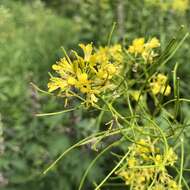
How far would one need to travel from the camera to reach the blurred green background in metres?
2.54

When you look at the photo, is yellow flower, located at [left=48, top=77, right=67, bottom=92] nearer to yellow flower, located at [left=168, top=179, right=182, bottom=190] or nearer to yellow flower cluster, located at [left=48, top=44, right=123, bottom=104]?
yellow flower cluster, located at [left=48, top=44, right=123, bottom=104]

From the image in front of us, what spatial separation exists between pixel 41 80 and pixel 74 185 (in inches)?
29.8

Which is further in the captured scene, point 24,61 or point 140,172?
point 24,61

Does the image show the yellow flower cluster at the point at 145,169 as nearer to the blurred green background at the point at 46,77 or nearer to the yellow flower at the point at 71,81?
the yellow flower at the point at 71,81

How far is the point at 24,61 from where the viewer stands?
3398mm

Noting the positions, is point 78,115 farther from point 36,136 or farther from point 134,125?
point 134,125

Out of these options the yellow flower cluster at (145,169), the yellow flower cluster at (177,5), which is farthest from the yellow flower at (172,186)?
the yellow flower cluster at (177,5)

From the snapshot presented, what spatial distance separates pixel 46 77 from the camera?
3201mm

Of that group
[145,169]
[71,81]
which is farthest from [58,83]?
[145,169]

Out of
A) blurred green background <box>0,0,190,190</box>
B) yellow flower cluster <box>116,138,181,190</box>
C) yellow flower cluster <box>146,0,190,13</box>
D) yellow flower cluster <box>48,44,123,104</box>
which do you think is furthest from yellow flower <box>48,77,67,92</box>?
yellow flower cluster <box>146,0,190,13</box>

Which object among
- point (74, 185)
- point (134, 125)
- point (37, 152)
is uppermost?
point (134, 125)

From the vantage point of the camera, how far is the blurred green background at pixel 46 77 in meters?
2.54

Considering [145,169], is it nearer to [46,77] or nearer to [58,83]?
[58,83]

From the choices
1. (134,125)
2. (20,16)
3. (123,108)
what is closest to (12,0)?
(20,16)
